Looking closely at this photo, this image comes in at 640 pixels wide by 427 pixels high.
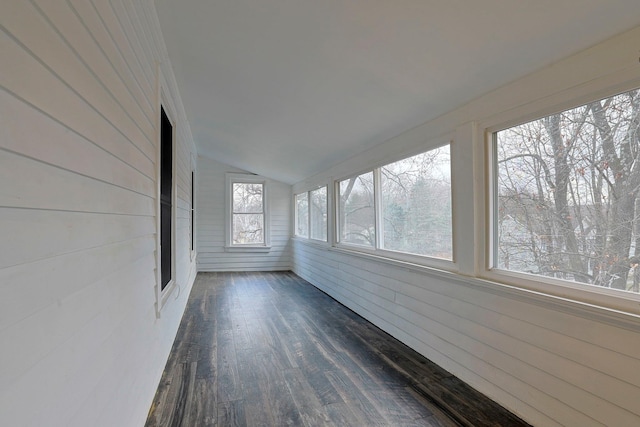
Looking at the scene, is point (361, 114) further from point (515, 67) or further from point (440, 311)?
point (440, 311)

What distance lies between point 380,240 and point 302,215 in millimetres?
3661

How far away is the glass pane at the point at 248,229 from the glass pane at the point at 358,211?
347 centimetres

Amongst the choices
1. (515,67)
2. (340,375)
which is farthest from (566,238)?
(340,375)

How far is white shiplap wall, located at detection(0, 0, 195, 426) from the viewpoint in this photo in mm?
701

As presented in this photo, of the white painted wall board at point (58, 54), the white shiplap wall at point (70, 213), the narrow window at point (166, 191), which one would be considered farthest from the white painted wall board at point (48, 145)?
the narrow window at point (166, 191)

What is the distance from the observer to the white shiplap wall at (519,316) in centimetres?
157

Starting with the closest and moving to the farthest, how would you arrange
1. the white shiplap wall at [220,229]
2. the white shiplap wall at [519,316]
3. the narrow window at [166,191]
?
the white shiplap wall at [519,316]
the narrow window at [166,191]
the white shiplap wall at [220,229]

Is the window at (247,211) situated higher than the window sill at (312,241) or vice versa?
the window at (247,211)

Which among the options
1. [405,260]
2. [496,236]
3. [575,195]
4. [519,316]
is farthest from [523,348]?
[405,260]

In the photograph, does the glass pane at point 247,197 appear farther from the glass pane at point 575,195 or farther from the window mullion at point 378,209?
the glass pane at point 575,195

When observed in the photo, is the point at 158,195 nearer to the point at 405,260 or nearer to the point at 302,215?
the point at 405,260

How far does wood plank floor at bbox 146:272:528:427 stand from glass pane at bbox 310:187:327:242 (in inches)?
78.4

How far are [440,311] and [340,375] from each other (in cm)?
98

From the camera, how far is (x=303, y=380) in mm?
2541
